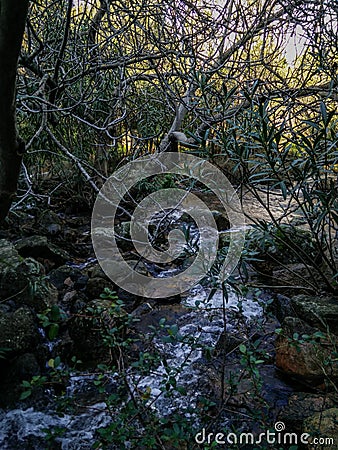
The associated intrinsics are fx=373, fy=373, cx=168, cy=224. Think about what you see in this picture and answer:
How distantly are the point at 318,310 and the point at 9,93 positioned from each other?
1958 millimetres

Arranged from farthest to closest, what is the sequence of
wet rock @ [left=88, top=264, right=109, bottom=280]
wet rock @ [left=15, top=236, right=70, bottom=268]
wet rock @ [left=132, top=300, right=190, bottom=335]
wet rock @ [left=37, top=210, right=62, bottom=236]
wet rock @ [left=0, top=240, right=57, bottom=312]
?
wet rock @ [left=37, top=210, right=62, bottom=236], wet rock @ [left=15, top=236, right=70, bottom=268], wet rock @ [left=88, top=264, right=109, bottom=280], wet rock @ [left=132, top=300, right=190, bottom=335], wet rock @ [left=0, top=240, right=57, bottom=312]

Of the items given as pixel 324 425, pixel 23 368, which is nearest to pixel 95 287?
pixel 23 368

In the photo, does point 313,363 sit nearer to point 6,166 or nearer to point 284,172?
point 284,172

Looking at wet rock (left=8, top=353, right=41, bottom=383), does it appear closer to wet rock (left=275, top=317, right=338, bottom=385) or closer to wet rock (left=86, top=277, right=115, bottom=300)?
wet rock (left=86, top=277, right=115, bottom=300)

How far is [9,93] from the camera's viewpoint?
967 mm

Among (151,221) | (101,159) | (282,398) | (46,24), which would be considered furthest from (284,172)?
(101,159)

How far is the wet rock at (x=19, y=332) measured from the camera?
2.17m

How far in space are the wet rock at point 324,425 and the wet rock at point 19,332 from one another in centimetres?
158

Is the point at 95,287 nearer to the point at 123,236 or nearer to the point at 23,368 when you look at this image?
the point at 23,368

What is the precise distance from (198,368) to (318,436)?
86cm

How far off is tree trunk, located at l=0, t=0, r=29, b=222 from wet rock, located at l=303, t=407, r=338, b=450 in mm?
1444

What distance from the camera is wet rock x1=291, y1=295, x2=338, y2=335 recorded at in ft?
6.97

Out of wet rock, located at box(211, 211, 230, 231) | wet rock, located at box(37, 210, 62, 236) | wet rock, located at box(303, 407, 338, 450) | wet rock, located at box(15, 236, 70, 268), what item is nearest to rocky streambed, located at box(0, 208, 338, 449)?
wet rock, located at box(303, 407, 338, 450)

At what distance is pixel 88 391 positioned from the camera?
2096 millimetres
